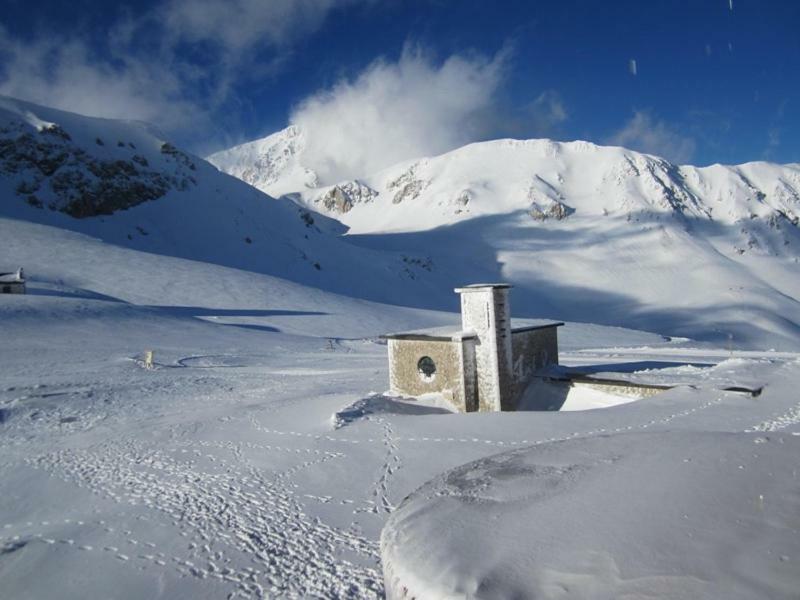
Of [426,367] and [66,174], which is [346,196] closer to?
[66,174]

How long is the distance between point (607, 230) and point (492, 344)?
316 ft

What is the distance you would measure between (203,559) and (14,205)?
73.8 meters

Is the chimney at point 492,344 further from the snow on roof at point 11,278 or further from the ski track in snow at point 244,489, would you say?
the snow on roof at point 11,278

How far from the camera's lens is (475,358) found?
18.9m

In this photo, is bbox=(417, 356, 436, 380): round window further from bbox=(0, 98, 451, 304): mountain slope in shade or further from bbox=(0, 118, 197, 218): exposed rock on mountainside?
bbox=(0, 118, 197, 218): exposed rock on mountainside

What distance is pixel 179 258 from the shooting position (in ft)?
197

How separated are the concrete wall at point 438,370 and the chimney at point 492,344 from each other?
396 millimetres

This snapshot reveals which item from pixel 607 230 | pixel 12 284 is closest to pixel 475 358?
pixel 12 284

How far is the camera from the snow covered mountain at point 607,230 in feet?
246

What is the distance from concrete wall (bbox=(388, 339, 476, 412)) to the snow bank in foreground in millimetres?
13241

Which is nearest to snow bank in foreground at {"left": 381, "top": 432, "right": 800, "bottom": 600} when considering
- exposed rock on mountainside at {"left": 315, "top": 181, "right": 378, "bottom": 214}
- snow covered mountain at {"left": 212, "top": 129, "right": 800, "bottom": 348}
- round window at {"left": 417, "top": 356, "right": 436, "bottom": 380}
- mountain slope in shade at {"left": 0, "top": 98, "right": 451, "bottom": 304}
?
round window at {"left": 417, "top": 356, "right": 436, "bottom": 380}

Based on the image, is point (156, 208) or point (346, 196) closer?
point (156, 208)

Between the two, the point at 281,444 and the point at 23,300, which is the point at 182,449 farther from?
the point at 23,300

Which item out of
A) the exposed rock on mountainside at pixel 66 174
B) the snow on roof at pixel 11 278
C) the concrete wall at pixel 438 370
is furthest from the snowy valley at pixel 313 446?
the snow on roof at pixel 11 278
